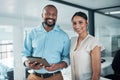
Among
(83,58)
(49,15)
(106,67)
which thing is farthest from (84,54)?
(106,67)

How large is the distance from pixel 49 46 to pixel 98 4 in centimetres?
171

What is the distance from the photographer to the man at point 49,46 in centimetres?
186

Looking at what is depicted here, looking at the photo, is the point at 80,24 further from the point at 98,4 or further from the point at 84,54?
the point at 98,4

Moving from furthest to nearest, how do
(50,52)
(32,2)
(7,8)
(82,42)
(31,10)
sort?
1. (31,10)
2. (7,8)
3. (32,2)
4. (50,52)
5. (82,42)

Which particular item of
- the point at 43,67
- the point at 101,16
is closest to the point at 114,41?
Result: the point at 101,16

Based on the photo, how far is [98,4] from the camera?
3.21 metres

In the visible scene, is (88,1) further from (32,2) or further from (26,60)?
(26,60)

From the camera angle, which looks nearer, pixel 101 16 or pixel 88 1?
pixel 88 1

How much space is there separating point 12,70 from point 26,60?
154 centimetres

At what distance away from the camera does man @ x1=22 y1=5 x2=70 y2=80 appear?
186 cm

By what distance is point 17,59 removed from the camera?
316cm

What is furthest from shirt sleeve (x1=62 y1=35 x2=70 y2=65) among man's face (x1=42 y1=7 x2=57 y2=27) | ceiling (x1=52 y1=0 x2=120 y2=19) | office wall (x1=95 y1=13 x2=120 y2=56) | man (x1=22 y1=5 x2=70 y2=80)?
office wall (x1=95 y1=13 x2=120 y2=56)

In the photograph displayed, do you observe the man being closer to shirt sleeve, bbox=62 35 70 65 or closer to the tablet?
shirt sleeve, bbox=62 35 70 65

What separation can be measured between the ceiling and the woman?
112 cm
